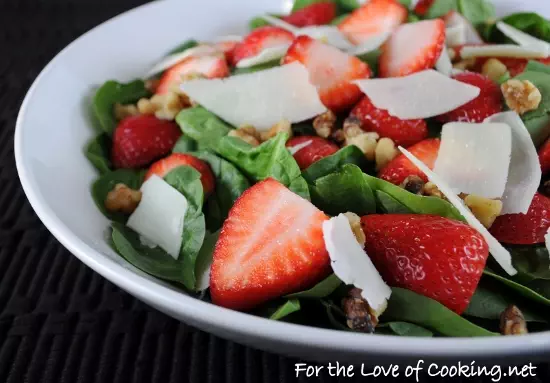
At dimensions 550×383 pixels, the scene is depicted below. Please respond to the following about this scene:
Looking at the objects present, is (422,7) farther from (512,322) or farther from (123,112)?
(512,322)

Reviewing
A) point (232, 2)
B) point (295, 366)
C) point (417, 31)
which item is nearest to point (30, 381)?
point (295, 366)

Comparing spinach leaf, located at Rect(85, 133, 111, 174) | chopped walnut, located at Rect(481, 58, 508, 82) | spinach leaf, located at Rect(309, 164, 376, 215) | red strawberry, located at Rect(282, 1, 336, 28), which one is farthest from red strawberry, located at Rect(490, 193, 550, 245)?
red strawberry, located at Rect(282, 1, 336, 28)

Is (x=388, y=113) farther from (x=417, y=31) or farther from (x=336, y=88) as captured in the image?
(x=417, y=31)

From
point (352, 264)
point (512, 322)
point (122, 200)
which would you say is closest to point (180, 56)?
point (122, 200)

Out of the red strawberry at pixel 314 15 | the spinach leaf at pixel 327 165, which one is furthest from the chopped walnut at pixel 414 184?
the red strawberry at pixel 314 15

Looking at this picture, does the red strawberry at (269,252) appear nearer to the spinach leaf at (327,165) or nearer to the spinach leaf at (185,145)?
the spinach leaf at (327,165)

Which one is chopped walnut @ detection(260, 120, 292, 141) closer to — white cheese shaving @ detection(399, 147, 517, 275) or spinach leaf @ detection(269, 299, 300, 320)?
white cheese shaving @ detection(399, 147, 517, 275)
